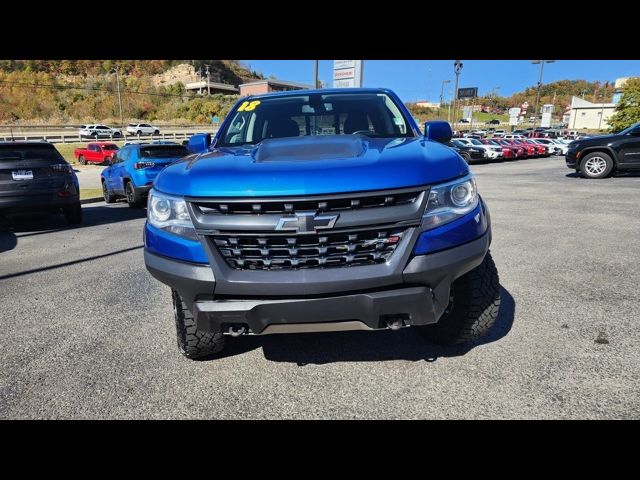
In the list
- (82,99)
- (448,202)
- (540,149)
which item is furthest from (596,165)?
(82,99)

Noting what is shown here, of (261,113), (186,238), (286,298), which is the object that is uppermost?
(261,113)

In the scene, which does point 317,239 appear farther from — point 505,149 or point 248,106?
point 505,149

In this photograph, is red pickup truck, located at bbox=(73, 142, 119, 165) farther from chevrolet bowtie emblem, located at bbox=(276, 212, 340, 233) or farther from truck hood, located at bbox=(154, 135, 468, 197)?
chevrolet bowtie emblem, located at bbox=(276, 212, 340, 233)

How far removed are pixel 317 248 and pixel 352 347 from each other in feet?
3.84

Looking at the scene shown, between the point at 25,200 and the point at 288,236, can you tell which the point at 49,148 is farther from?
the point at 288,236

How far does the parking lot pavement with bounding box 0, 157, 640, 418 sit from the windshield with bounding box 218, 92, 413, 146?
5.18 feet

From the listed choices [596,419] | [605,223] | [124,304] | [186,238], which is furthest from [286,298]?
[605,223]

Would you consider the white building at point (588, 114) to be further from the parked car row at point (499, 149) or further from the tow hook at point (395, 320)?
the tow hook at point (395, 320)

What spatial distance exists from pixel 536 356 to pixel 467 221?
1.18 meters

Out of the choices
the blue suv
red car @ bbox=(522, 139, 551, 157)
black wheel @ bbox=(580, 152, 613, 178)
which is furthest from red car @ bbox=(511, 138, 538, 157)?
the blue suv

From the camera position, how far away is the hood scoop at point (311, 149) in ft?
7.76

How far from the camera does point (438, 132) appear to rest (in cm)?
339

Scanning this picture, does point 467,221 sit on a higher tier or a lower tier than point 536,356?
higher

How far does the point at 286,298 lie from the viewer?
2135 millimetres
